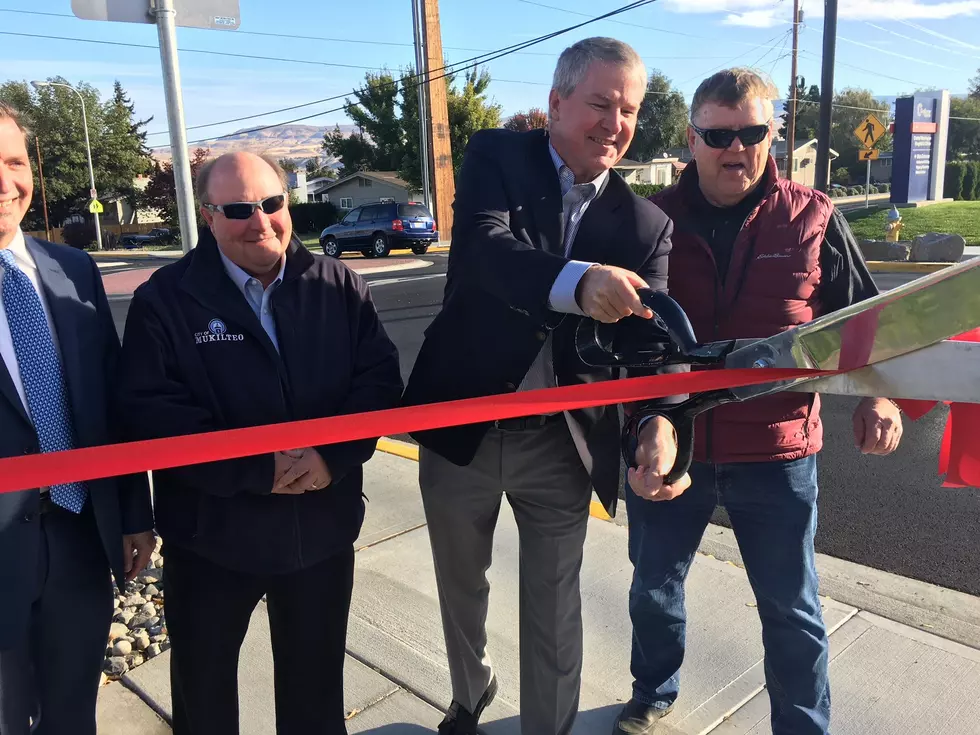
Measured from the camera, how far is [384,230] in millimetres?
24641

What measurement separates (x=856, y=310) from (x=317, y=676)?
1.72 m

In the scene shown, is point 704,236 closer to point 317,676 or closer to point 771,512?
point 771,512

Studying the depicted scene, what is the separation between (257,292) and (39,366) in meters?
0.54

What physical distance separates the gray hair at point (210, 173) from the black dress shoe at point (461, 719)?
68.5 inches

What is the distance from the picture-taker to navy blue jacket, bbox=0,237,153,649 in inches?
67.4

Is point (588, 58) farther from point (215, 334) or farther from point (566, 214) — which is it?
point (215, 334)

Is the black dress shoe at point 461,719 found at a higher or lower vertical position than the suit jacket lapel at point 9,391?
lower

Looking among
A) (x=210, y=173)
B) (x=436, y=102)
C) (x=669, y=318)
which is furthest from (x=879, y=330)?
(x=436, y=102)

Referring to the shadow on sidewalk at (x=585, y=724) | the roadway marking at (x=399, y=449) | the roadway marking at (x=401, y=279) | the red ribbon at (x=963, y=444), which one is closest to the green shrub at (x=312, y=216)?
the roadway marking at (x=401, y=279)

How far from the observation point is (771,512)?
2.26 meters

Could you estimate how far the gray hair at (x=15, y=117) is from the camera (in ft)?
5.80

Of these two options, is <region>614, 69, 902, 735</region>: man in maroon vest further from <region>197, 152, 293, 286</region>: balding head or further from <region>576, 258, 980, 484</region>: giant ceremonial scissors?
<region>197, 152, 293, 286</region>: balding head

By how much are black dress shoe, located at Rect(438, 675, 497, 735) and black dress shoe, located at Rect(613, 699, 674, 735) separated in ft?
1.49

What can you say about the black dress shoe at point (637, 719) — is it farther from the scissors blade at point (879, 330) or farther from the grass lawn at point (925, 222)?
the grass lawn at point (925, 222)
